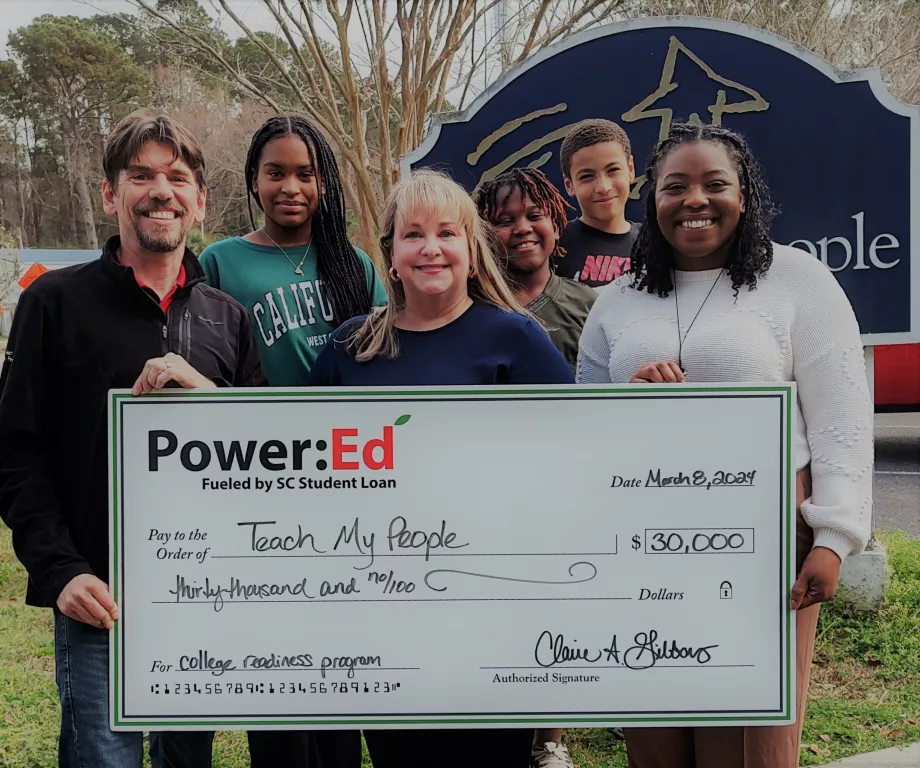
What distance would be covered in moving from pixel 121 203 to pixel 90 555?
2.87ft

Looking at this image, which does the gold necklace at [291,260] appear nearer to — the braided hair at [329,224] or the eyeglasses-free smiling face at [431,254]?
the braided hair at [329,224]

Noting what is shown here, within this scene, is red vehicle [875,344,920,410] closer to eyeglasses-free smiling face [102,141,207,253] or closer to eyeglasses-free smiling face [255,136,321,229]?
eyeglasses-free smiling face [255,136,321,229]

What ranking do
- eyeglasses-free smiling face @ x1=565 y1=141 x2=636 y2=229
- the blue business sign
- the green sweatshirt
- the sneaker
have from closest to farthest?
the green sweatshirt, the sneaker, eyeglasses-free smiling face @ x1=565 y1=141 x2=636 y2=229, the blue business sign

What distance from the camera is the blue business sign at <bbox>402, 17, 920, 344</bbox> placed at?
3.34 m

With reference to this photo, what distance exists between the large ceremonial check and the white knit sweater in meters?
0.12

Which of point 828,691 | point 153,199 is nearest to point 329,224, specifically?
point 153,199

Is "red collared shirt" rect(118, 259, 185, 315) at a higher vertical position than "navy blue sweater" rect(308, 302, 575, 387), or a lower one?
higher

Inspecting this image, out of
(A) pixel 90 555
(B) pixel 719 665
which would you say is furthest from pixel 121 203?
(B) pixel 719 665

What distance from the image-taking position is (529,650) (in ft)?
6.98

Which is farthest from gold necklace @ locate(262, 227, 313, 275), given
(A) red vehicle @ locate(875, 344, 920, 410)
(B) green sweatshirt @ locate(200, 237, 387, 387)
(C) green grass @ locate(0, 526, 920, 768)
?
(A) red vehicle @ locate(875, 344, 920, 410)

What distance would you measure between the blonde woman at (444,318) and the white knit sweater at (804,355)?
0.29m

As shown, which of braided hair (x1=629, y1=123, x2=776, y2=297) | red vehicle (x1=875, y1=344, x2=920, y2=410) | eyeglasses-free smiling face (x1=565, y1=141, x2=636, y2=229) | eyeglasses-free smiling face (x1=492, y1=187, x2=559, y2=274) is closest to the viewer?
braided hair (x1=629, y1=123, x2=776, y2=297)

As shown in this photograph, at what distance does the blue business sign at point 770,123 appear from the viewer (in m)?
3.34
